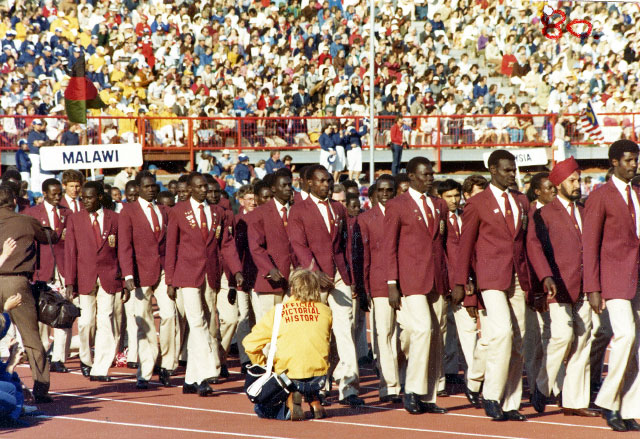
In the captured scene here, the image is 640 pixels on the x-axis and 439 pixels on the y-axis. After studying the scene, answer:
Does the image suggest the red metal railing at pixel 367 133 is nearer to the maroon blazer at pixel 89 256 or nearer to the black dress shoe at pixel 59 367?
the black dress shoe at pixel 59 367

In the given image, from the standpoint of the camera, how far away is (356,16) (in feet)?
105

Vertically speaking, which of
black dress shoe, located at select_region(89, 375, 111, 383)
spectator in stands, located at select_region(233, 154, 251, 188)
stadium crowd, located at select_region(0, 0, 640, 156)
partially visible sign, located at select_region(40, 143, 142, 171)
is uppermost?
stadium crowd, located at select_region(0, 0, 640, 156)

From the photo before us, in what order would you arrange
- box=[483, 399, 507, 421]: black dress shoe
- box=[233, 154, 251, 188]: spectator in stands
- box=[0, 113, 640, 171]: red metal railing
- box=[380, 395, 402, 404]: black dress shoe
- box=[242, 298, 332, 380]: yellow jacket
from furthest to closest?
box=[0, 113, 640, 171]: red metal railing < box=[233, 154, 251, 188]: spectator in stands < box=[380, 395, 402, 404]: black dress shoe < box=[483, 399, 507, 421]: black dress shoe < box=[242, 298, 332, 380]: yellow jacket

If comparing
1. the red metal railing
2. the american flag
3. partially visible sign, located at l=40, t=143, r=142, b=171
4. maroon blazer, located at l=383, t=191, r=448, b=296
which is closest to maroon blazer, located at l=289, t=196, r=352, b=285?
maroon blazer, located at l=383, t=191, r=448, b=296

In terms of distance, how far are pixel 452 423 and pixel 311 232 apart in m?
2.32

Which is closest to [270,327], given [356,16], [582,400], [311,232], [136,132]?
[311,232]

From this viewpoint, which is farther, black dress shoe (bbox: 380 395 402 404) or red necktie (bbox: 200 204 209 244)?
red necktie (bbox: 200 204 209 244)

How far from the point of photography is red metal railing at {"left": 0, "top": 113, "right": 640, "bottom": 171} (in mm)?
26375

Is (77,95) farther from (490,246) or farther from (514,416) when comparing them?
(514,416)

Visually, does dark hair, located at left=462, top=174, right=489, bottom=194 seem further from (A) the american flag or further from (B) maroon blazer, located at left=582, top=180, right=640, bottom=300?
(A) the american flag

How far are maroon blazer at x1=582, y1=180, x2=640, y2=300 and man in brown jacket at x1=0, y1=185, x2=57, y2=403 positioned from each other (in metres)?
4.98

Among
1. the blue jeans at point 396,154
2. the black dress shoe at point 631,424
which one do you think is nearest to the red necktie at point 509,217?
the black dress shoe at point 631,424

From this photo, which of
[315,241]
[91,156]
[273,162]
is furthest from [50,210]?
[273,162]

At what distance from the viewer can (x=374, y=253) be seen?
11273 mm
